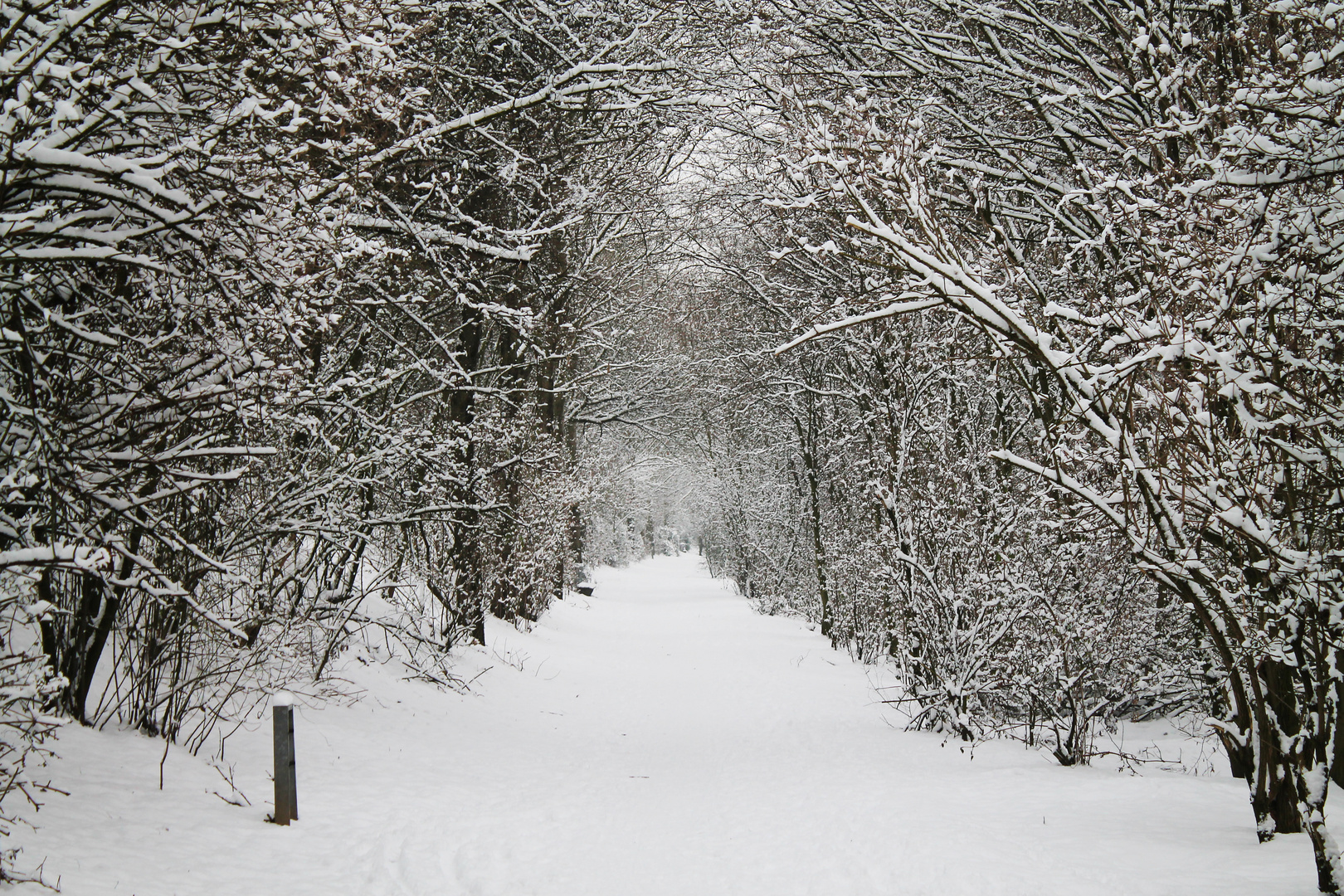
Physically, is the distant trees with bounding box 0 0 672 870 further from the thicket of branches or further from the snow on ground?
the thicket of branches

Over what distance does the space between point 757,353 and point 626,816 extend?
14.0 feet

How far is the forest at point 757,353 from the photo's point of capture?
331cm

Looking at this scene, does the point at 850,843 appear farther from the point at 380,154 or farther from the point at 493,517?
the point at 493,517

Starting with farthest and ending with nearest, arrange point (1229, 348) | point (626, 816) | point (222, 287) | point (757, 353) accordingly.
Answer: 1. point (757, 353)
2. point (626, 816)
3. point (222, 287)
4. point (1229, 348)

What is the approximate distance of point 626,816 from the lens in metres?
6.11

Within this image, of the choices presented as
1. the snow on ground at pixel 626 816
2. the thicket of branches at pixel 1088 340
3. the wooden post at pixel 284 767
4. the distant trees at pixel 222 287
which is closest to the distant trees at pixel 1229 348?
the thicket of branches at pixel 1088 340

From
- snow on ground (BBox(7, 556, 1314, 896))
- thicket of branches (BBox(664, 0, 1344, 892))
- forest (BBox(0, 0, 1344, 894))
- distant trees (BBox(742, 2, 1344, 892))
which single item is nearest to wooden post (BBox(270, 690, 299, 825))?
snow on ground (BBox(7, 556, 1314, 896))

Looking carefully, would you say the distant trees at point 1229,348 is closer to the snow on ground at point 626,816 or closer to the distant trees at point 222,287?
the snow on ground at point 626,816

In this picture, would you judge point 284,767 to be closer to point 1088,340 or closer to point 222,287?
point 222,287

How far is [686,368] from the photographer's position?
2225cm

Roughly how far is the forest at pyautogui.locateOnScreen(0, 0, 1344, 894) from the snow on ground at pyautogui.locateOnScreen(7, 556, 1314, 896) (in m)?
0.35

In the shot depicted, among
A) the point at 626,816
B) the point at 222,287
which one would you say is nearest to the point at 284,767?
the point at 626,816

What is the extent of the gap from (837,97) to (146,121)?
5.21 metres

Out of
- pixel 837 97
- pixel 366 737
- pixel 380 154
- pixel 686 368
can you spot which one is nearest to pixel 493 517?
pixel 366 737
